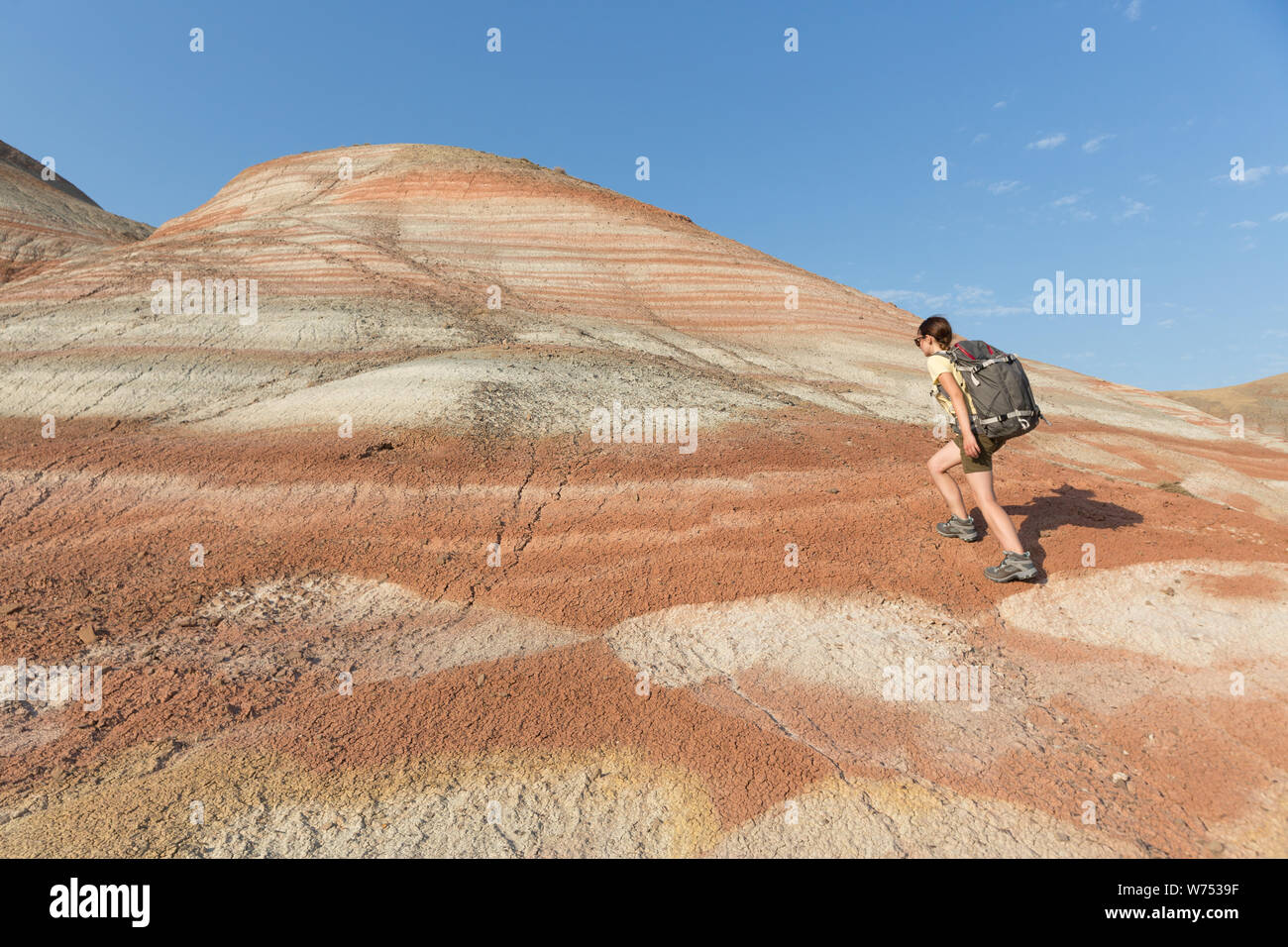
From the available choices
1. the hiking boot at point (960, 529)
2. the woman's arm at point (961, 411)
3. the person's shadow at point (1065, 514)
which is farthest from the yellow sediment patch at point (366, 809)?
the person's shadow at point (1065, 514)

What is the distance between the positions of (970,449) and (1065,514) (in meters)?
2.43

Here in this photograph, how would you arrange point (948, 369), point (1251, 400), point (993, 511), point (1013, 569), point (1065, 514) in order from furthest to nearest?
point (1251, 400) → point (1065, 514) → point (1013, 569) → point (993, 511) → point (948, 369)

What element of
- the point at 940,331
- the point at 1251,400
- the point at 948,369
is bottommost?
the point at 948,369

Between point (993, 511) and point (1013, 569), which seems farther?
point (1013, 569)

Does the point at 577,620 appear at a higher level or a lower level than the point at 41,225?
lower

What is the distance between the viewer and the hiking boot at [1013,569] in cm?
544

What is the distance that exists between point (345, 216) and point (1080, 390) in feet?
78.0

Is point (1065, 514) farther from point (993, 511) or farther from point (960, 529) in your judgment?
point (993, 511)

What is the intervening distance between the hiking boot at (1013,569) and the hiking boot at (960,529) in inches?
20.2

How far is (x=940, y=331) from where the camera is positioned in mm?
5461

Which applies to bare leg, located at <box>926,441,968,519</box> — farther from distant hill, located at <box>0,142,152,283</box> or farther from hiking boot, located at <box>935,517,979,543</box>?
distant hill, located at <box>0,142,152,283</box>

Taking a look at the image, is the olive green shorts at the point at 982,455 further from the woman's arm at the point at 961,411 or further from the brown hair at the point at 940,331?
the brown hair at the point at 940,331

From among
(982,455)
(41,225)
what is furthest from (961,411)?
(41,225)
